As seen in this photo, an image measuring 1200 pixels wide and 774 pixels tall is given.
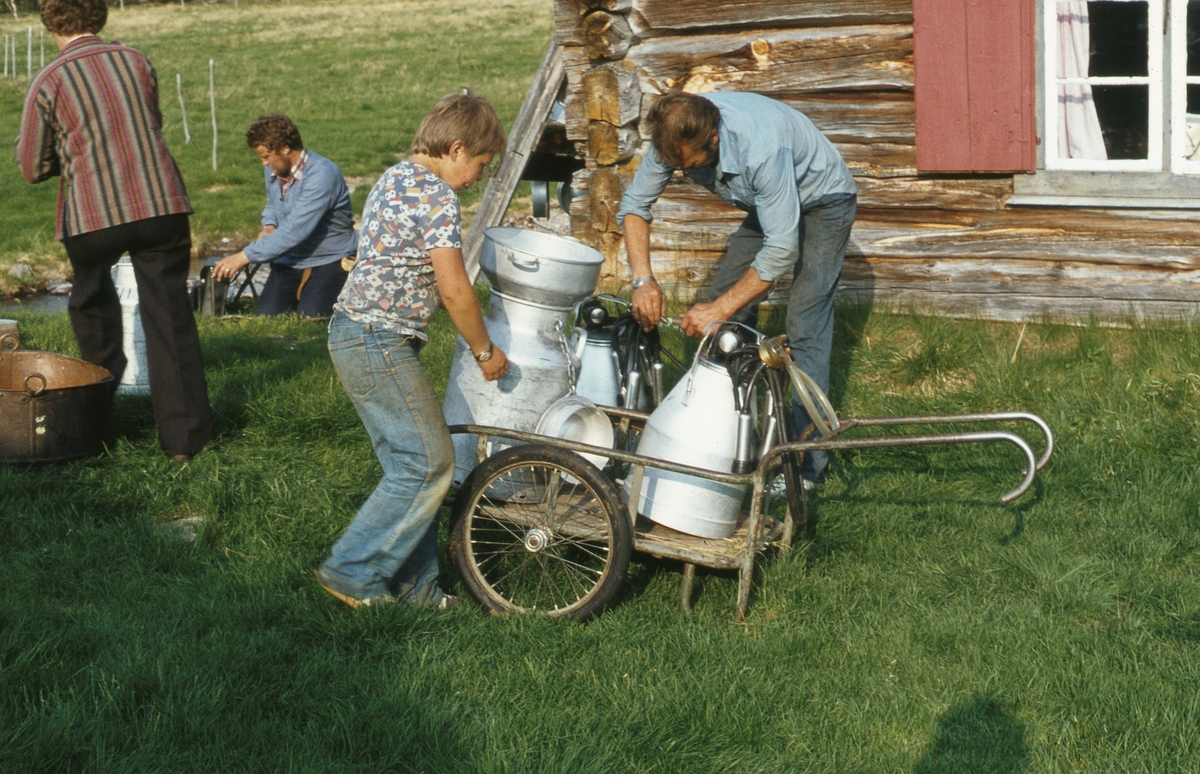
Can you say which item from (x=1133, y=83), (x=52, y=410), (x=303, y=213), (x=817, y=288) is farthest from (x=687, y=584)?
(x=303, y=213)

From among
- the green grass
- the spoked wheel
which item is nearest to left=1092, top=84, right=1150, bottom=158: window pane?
the green grass

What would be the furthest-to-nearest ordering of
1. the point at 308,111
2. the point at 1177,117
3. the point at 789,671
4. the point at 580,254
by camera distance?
the point at 308,111 < the point at 1177,117 < the point at 580,254 < the point at 789,671

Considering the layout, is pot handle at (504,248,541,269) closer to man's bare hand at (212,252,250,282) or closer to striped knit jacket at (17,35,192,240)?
striped knit jacket at (17,35,192,240)

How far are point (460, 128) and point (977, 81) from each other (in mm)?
4184

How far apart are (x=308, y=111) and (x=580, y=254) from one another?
21.3 m

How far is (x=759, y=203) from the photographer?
4.57m

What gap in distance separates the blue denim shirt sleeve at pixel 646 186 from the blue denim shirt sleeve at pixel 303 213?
11.5 feet

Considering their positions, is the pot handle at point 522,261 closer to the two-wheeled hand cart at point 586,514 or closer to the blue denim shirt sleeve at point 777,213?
the two-wheeled hand cart at point 586,514

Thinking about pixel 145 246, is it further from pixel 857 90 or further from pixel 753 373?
pixel 857 90

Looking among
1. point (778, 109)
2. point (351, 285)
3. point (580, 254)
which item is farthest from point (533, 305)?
point (778, 109)

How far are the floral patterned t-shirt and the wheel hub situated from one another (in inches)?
31.1

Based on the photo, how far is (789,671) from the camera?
3.55 m

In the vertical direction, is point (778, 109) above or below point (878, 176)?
above

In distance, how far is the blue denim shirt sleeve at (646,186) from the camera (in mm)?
4949
